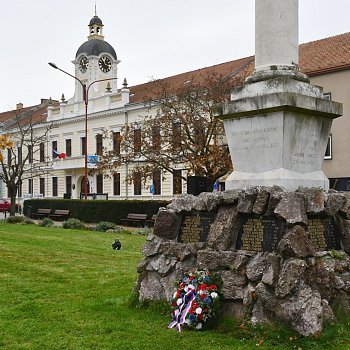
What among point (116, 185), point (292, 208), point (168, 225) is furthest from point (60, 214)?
point (292, 208)

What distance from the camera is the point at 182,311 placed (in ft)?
24.2

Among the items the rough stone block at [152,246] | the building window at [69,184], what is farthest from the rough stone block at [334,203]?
the building window at [69,184]

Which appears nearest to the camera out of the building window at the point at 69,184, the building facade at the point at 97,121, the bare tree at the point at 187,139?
the bare tree at the point at 187,139

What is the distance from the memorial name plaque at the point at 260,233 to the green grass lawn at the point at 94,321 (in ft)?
3.38

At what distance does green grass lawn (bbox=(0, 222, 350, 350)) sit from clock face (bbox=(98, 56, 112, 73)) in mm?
45757

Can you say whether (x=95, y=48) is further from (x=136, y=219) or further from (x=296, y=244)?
(x=296, y=244)

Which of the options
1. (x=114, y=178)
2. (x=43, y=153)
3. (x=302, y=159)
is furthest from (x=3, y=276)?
(x=43, y=153)

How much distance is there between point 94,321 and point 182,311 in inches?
48.7

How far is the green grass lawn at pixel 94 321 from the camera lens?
662 cm

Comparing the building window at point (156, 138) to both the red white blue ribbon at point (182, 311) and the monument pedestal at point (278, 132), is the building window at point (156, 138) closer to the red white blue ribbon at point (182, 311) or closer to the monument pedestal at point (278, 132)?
the monument pedestal at point (278, 132)

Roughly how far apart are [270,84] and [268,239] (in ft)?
7.30

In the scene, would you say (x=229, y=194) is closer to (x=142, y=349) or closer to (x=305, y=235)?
(x=305, y=235)

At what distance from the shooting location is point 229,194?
784 centimetres

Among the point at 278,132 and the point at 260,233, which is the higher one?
the point at 278,132
